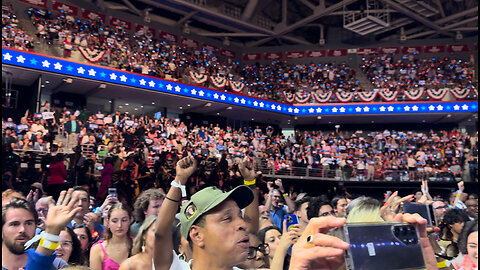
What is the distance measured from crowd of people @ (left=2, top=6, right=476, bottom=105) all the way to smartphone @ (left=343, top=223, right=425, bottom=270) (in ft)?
58.8

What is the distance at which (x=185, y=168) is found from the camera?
2.77 meters

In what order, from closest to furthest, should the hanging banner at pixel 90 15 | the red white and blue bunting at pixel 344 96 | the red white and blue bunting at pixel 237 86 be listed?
the hanging banner at pixel 90 15 → the red white and blue bunting at pixel 237 86 → the red white and blue bunting at pixel 344 96

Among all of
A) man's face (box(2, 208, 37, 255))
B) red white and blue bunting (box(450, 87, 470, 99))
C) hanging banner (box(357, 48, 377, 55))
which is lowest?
man's face (box(2, 208, 37, 255))

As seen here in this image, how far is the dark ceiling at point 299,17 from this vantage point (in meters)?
26.0

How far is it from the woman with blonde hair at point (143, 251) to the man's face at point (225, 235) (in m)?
1.00

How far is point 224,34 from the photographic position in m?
28.9

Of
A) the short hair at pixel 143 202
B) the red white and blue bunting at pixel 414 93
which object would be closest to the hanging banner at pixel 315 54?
the red white and blue bunting at pixel 414 93

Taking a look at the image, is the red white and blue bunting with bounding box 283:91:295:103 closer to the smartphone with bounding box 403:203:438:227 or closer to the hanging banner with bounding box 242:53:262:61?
the hanging banner with bounding box 242:53:262:61

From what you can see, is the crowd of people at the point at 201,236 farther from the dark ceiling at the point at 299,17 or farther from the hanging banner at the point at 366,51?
the hanging banner at the point at 366,51

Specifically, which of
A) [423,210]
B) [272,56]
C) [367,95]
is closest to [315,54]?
[272,56]

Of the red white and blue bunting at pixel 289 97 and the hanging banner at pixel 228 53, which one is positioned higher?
the hanging banner at pixel 228 53

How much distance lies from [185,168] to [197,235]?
0.54 metres

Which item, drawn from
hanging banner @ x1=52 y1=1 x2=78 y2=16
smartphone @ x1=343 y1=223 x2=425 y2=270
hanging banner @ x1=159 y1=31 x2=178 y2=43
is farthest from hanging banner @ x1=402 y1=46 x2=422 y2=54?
smartphone @ x1=343 y1=223 x2=425 y2=270

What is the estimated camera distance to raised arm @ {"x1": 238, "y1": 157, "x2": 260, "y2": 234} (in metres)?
3.82
